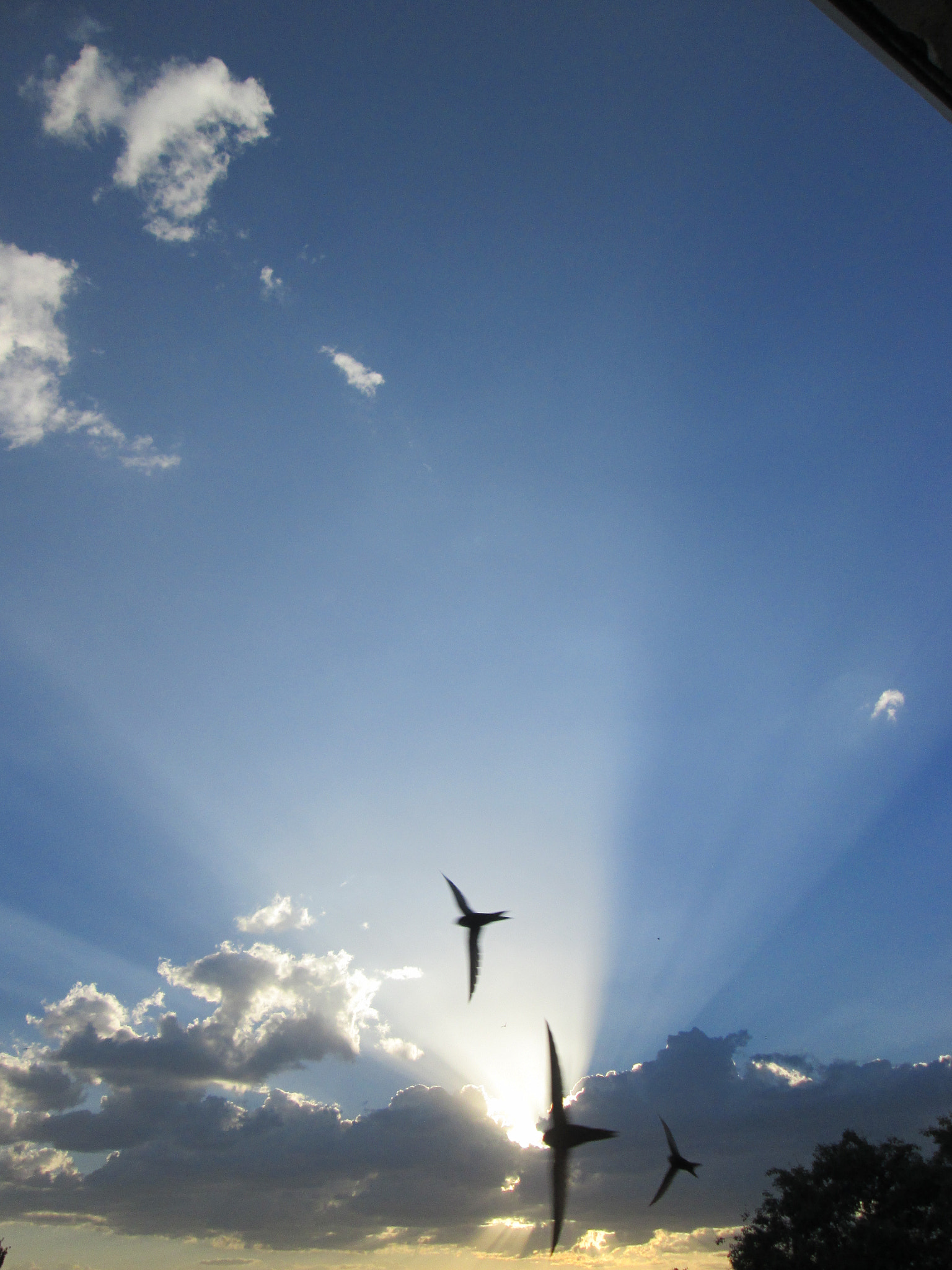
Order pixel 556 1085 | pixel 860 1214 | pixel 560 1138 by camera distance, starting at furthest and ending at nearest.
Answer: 1. pixel 860 1214
2. pixel 556 1085
3. pixel 560 1138

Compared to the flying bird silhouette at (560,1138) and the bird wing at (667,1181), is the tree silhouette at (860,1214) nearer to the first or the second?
the bird wing at (667,1181)

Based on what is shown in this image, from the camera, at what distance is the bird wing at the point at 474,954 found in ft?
28.4

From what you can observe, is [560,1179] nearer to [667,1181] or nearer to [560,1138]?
[560,1138]

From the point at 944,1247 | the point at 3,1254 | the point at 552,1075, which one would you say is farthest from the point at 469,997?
the point at 3,1254

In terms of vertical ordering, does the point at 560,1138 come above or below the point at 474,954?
below

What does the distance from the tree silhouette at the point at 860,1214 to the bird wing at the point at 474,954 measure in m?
32.2

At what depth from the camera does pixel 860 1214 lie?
2988 centimetres

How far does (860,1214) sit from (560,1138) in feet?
127

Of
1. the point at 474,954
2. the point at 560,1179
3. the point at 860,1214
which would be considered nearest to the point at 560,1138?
the point at 560,1179

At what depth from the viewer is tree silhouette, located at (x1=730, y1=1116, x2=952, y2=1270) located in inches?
1066

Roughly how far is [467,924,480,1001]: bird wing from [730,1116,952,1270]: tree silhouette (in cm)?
3218

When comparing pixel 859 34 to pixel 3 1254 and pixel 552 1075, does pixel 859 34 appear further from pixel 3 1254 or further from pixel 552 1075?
pixel 3 1254

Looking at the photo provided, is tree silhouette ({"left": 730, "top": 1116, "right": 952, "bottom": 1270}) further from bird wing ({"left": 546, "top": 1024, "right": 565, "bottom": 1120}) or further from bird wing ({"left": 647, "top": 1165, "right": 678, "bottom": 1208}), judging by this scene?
bird wing ({"left": 546, "top": 1024, "right": 565, "bottom": 1120})

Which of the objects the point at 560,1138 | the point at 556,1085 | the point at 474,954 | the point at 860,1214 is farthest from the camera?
the point at 860,1214
